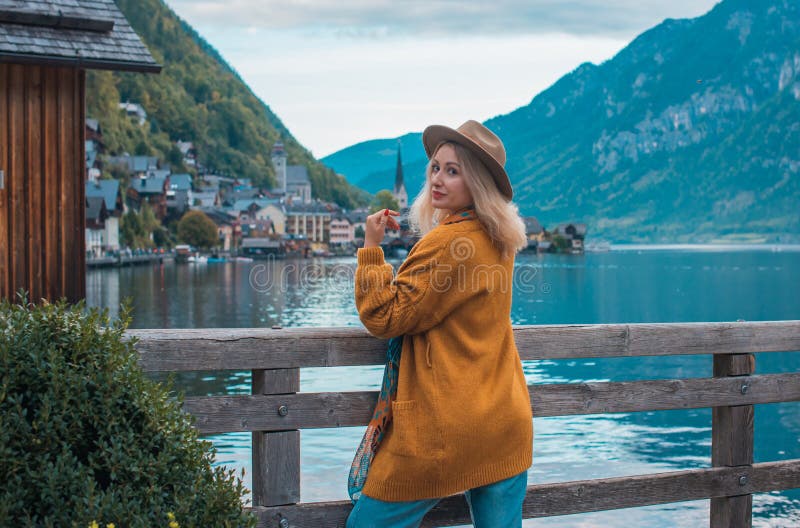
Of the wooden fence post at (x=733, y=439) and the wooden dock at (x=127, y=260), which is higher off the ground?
the wooden fence post at (x=733, y=439)

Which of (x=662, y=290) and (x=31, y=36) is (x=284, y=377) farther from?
(x=662, y=290)

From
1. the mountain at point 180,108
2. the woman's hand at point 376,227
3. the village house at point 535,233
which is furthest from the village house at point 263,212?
the woman's hand at point 376,227

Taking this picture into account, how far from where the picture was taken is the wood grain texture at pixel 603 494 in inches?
149

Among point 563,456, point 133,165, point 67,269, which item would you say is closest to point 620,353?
point 67,269

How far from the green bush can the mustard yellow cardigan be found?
2.03ft

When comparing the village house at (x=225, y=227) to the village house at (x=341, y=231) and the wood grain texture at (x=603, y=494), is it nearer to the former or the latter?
the village house at (x=341, y=231)

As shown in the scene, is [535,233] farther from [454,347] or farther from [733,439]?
[454,347]

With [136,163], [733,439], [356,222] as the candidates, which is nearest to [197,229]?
[136,163]

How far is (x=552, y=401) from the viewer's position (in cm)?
413

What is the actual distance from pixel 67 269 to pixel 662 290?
7158 cm

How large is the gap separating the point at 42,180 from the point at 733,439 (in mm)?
9013

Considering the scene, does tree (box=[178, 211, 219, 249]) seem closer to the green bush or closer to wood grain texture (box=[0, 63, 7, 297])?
wood grain texture (box=[0, 63, 7, 297])

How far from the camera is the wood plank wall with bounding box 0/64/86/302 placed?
11.0 metres

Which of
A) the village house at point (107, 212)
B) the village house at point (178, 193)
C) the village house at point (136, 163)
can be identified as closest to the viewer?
the village house at point (107, 212)
